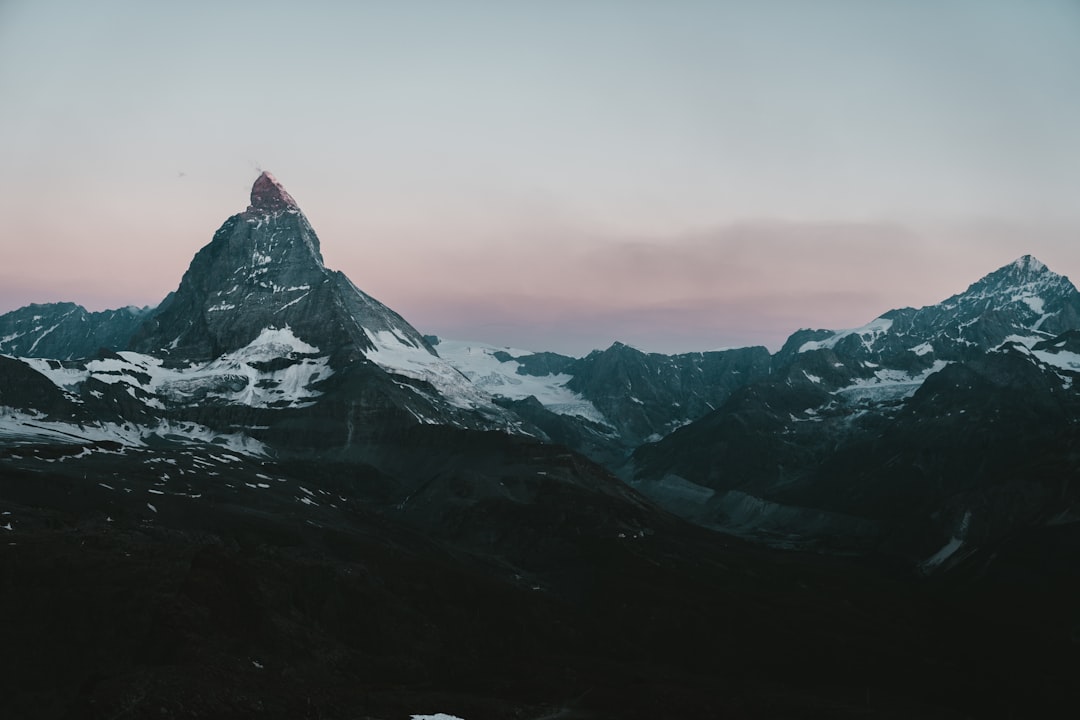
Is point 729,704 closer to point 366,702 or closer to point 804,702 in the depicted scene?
point 804,702

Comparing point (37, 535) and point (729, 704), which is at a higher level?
point (37, 535)

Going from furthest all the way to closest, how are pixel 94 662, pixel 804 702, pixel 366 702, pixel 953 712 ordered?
pixel 953 712
pixel 804 702
pixel 94 662
pixel 366 702

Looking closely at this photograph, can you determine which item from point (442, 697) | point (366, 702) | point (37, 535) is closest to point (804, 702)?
point (442, 697)

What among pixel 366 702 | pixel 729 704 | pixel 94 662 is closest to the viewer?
pixel 366 702

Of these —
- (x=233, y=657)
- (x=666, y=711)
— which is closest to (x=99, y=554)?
(x=233, y=657)

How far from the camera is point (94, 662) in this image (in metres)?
148

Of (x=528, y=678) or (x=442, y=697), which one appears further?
(x=528, y=678)

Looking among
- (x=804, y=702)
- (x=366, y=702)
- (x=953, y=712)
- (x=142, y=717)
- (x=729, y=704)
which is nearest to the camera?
(x=142, y=717)

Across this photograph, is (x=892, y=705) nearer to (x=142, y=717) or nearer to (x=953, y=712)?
(x=953, y=712)

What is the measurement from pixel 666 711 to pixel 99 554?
99.2 m

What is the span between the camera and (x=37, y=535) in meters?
188

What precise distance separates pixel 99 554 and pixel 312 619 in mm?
38708

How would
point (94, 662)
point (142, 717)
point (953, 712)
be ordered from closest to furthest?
point (142, 717), point (94, 662), point (953, 712)

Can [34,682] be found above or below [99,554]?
below
